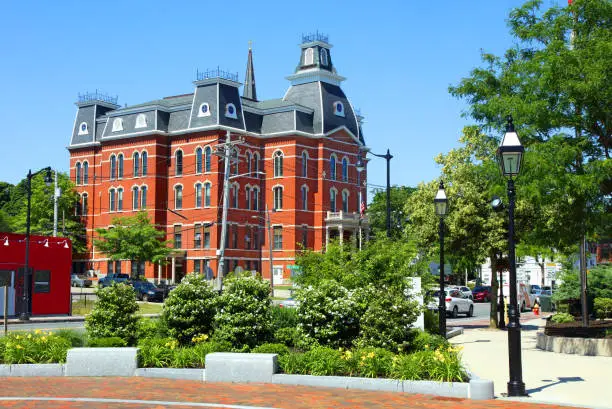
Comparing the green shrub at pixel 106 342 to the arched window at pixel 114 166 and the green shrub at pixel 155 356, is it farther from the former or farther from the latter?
the arched window at pixel 114 166

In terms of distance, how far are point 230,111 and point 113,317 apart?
56849 millimetres

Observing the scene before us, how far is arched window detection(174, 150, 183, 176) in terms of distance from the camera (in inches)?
2933

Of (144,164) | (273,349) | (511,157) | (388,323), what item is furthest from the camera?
(144,164)

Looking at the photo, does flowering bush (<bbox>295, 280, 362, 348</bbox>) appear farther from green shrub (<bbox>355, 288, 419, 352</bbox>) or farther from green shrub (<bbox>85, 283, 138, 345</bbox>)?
green shrub (<bbox>85, 283, 138, 345</bbox>)

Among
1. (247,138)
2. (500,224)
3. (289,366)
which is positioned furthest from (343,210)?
(289,366)

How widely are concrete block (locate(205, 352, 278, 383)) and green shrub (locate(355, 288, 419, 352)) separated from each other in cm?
230

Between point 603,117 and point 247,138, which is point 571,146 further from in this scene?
point 247,138

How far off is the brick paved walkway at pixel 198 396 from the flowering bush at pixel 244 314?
8.29 feet

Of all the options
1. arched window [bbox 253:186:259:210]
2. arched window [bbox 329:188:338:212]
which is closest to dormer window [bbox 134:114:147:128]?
arched window [bbox 253:186:259:210]

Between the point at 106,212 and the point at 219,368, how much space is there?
6797 cm

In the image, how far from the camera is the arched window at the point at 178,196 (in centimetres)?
7456

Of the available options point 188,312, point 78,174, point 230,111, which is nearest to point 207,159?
point 230,111

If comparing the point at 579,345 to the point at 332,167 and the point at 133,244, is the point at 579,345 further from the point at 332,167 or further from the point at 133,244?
the point at 332,167

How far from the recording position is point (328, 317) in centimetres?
1638
